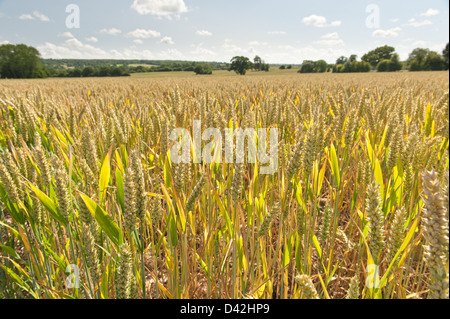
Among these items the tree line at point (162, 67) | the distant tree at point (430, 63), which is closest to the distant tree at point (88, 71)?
the tree line at point (162, 67)

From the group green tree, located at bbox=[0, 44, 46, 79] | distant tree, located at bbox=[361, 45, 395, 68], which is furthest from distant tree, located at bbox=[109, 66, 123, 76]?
distant tree, located at bbox=[361, 45, 395, 68]

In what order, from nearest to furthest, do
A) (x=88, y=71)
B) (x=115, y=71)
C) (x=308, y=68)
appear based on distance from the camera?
1. (x=88, y=71)
2. (x=115, y=71)
3. (x=308, y=68)

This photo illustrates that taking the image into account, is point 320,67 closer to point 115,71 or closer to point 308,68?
point 308,68

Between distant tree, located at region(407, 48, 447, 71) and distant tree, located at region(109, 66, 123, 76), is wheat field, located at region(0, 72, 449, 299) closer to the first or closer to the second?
distant tree, located at region(109, 66, 123, 76)

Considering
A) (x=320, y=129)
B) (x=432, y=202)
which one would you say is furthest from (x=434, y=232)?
(x=320, y=129)

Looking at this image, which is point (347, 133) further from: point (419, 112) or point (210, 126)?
point (419, 112)

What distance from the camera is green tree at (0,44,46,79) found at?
3538cm

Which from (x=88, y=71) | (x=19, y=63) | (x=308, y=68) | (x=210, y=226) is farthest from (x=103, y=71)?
(x=210, y=226)

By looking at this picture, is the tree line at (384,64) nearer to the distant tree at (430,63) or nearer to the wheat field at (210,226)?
the distant tree at (430,63)

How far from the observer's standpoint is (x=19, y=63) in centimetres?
3612

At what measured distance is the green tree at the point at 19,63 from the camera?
3538 cm
